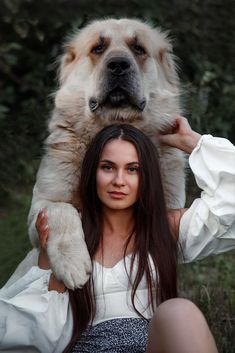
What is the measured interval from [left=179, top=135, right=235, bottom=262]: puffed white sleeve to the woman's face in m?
0.22

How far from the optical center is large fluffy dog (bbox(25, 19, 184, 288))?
368cm

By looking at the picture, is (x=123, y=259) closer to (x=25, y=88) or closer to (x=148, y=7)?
(x=148, y=7)

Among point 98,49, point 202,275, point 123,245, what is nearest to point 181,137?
point 123,245

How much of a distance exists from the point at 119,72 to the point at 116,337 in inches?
47.9

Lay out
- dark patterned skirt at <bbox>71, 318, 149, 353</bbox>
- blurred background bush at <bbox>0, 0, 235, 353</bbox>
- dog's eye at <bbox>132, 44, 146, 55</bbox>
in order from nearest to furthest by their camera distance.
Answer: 1. dark patterned skirt at <bbox>71, 318, 149, 353</bbox>
2. dog's eye at <bbox>132, 44, 146, 55</bbox>
3. blurred background bush at <bbox>0, 0, 235, 353</bbox>

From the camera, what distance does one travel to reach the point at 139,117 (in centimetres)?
375

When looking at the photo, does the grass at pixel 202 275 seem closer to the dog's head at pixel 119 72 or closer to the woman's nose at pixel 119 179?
the dog's head at pixel 119 72

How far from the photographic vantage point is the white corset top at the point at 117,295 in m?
3.06

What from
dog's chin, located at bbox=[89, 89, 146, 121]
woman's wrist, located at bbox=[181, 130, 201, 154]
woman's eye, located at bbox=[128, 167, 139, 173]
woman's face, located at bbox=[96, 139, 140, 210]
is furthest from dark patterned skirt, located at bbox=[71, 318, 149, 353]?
dog's chin, located at bbox=[89, 89, 146, 121]

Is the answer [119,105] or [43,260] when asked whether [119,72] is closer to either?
[119,105]

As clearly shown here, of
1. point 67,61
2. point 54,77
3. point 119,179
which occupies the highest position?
point 54,77

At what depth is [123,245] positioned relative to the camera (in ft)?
10.5

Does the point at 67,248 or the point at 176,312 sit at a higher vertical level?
the point at 67,248

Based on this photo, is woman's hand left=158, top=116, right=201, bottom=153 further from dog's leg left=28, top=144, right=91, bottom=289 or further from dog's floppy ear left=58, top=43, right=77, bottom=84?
dog's floppy ear left=58, top=43, right=77, bottom=84
